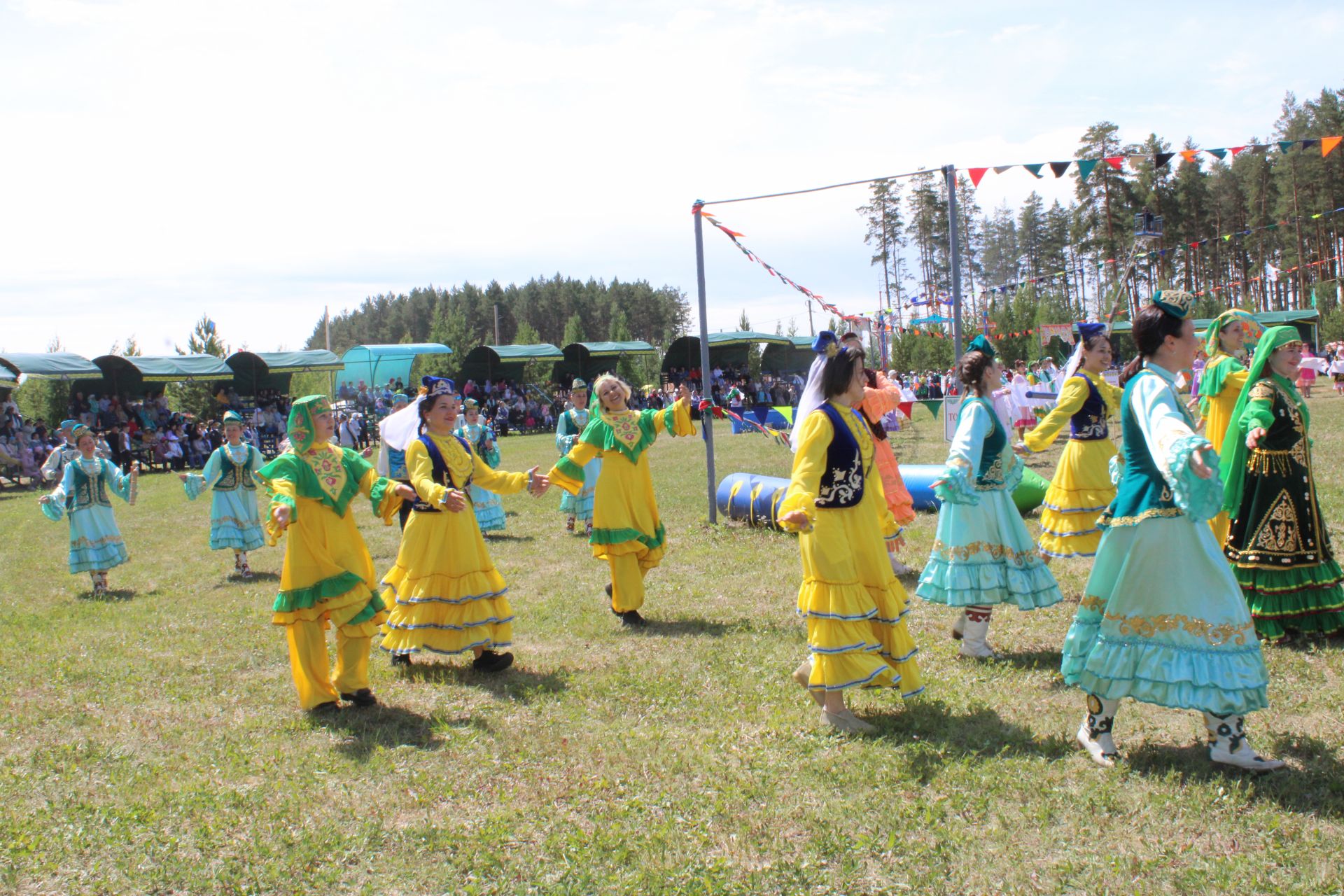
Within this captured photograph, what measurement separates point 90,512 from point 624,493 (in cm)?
668

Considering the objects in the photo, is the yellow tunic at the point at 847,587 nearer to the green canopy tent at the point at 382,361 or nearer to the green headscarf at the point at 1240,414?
the green headscarf at the point at 1240,414

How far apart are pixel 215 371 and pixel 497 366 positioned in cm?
1260

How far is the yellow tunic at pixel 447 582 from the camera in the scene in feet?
20.5

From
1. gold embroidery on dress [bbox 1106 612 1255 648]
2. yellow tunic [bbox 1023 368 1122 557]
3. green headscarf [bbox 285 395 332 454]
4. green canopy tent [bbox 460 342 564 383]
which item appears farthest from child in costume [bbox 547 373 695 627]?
green canopy tent [bbox 460 342 564 383]

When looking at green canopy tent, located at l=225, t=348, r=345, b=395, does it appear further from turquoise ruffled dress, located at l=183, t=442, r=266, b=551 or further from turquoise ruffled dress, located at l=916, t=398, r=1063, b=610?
turquoise ruffled dress, located at l=916, t=398, r=1063, b=610

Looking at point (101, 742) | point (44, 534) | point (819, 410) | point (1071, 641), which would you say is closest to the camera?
point (1071, 641)

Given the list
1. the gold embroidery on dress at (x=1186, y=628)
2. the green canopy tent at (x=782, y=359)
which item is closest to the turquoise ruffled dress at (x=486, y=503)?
the gold embroidery on dress at (x=1186, y=628)

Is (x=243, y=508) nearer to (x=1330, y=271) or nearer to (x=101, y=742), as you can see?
(x=101, y=742)

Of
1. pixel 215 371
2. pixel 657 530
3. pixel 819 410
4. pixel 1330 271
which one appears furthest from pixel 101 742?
pixel 1330 271

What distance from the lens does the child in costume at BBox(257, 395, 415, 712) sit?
5.55 metres

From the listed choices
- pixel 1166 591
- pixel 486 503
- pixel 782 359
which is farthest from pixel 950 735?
pixel 782 359

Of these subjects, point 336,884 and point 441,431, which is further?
point 441,431

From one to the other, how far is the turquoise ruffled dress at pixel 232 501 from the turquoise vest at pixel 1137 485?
9513mm

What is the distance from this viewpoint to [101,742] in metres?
5.41
